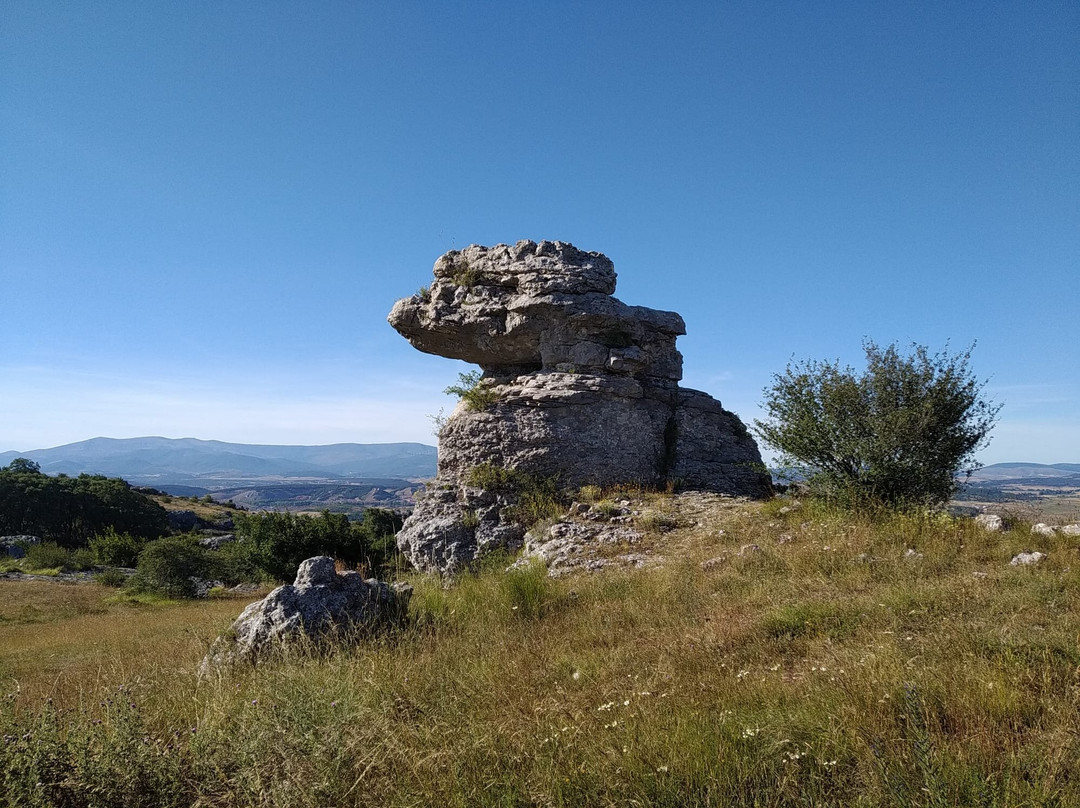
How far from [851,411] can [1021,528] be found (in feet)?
10.7

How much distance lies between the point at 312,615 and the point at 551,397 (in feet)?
28.3

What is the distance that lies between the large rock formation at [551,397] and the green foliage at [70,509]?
5944cm

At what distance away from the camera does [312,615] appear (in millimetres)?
6891

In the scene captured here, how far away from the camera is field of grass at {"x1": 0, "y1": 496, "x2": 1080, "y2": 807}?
10.4ft

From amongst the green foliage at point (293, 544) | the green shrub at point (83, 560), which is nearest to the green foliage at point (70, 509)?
the green shrub at point (83, 560)

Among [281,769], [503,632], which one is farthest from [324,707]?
[503,632]

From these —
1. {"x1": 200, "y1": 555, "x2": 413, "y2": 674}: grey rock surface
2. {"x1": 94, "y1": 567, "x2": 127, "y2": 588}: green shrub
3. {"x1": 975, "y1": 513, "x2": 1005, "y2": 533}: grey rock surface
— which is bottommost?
{"x1": 94, "y1": 567, "x2": 127, "y2": 588}: green shrub

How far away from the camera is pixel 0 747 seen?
3.33 metres

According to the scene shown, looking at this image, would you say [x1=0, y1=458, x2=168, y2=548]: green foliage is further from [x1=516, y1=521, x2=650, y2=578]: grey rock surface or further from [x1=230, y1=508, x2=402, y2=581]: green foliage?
[x1=516, y1=521, x2=650, y2=578]: grey rock surface

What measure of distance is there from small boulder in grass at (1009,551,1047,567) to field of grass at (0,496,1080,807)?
0.39ft

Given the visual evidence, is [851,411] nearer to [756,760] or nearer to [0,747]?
[756,760]

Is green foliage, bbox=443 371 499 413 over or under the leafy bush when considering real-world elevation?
Answer: over

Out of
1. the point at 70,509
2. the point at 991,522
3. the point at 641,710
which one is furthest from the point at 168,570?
the point at 70,509

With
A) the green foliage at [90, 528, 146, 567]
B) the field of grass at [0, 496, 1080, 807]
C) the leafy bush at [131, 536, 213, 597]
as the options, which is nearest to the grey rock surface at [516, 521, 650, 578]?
the field of grass at [0, 496, 1080, 807]
